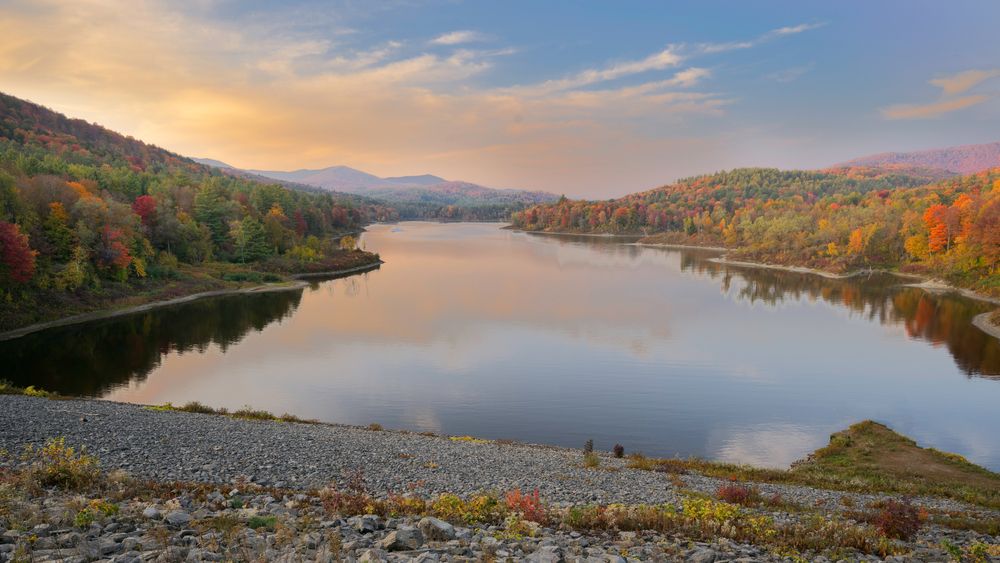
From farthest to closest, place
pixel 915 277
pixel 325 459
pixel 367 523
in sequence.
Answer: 1. pixel 915 277
2. pixel 325 459
3. pixel 367 523

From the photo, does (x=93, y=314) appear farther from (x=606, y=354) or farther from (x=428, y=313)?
(x=606, y=354)

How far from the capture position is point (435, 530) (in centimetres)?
852

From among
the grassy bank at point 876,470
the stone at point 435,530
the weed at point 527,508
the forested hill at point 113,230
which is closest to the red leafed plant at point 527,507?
the weed at point 527,508

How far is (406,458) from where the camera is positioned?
17.6 meters

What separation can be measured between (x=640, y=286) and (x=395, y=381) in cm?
5499

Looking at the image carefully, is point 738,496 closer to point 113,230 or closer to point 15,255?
point 15,255

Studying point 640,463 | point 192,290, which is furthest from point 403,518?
point 192,290

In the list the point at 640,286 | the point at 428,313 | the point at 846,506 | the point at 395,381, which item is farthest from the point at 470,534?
the point at 640,286

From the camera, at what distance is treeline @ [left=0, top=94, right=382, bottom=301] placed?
5047 centimetres

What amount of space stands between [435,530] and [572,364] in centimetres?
3045

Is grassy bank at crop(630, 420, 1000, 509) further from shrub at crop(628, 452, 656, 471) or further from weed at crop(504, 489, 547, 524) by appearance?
weed at crop(504, 489, 547, 524)

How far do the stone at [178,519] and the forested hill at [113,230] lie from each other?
5003 centimetres

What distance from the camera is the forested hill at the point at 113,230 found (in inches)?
1943

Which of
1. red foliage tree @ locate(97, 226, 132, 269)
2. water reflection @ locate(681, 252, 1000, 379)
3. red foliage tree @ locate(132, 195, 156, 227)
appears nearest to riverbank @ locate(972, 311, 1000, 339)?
water reflection @ locate(681, 252, 1000, 379)
